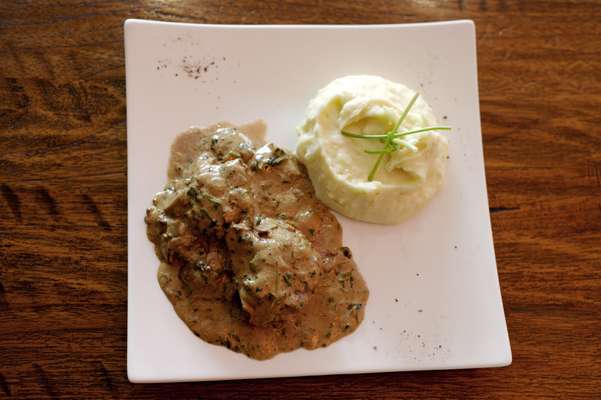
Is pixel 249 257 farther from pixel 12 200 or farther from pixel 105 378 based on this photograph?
pixel 12 200

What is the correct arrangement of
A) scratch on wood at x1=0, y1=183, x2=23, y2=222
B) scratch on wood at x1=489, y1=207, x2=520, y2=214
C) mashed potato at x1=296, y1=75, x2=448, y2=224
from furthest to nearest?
scratch on wood at x1=489, y1=207, x2=520, y2=214 → scratch on wood at x1=0, y1=183, x2=23, y2=222 → mashed potato at x1=296, y1=75, x2=448, y2=224

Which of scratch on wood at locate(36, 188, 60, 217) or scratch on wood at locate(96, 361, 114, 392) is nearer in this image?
scratch on wood at locate(96, 361, 114, 392)

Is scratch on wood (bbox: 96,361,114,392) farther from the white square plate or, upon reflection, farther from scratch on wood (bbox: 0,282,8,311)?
scratch on wood (bbox: 0,282,8,311)

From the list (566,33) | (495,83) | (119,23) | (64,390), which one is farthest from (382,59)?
(64,390)

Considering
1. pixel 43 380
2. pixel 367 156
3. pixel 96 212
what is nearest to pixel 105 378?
pixel 43 380

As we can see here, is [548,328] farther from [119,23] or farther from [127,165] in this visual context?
[119,23]

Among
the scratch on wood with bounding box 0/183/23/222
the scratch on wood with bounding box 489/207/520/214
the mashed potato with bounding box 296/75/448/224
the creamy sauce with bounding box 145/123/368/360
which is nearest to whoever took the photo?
the creamy sauce with bounding box 145/123/368/360

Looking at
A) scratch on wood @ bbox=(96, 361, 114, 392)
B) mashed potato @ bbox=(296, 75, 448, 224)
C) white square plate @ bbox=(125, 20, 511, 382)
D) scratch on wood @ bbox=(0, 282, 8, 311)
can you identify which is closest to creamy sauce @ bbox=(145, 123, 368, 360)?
white square plate @ bbox=(125, 20, 511, 382)
